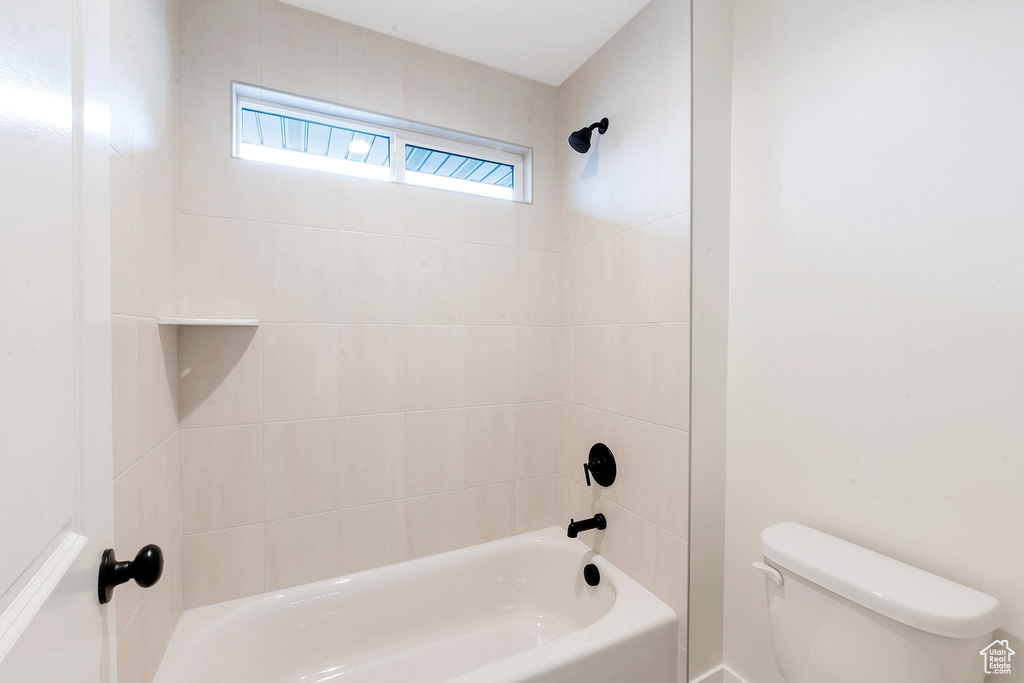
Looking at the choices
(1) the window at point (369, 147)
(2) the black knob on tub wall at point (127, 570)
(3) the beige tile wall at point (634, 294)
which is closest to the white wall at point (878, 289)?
(3) the beige tile wall at point (634, 294)

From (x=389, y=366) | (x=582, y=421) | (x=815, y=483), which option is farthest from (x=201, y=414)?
(x=815, y=483)

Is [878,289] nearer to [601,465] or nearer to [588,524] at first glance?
[601,465]

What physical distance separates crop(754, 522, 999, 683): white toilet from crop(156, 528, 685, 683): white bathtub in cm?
43

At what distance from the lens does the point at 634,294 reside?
167cm

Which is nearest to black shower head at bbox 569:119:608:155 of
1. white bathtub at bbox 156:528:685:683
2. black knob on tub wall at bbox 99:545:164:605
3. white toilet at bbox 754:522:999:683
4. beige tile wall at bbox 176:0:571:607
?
beige tile wall at bbox 176:0:571:607

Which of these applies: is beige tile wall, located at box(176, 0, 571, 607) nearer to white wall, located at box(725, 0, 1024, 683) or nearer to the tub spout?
the tub spout

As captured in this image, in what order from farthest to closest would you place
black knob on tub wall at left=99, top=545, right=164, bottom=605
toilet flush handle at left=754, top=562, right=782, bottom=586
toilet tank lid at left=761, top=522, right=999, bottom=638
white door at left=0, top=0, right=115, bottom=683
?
toilet flush handle at left=754, top=562, right=782, bottom=586
toilet tank lid at left=761, top=522, right=999, bottom=638
black knob on tub wall at left=99, top=545, right=164, bottom=605
white door at left=0, top=0, right=115, bottom=683

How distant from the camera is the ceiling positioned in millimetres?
1600

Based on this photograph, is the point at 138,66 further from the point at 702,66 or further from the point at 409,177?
the point at 702,66

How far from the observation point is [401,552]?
1.80 m

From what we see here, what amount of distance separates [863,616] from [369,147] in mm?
2126

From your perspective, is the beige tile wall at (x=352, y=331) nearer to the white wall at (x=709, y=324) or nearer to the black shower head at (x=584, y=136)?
the black shower head at (x=584, y=136)

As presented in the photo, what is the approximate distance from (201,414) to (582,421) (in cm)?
142

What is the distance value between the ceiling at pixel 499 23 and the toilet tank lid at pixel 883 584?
5.88 ft
